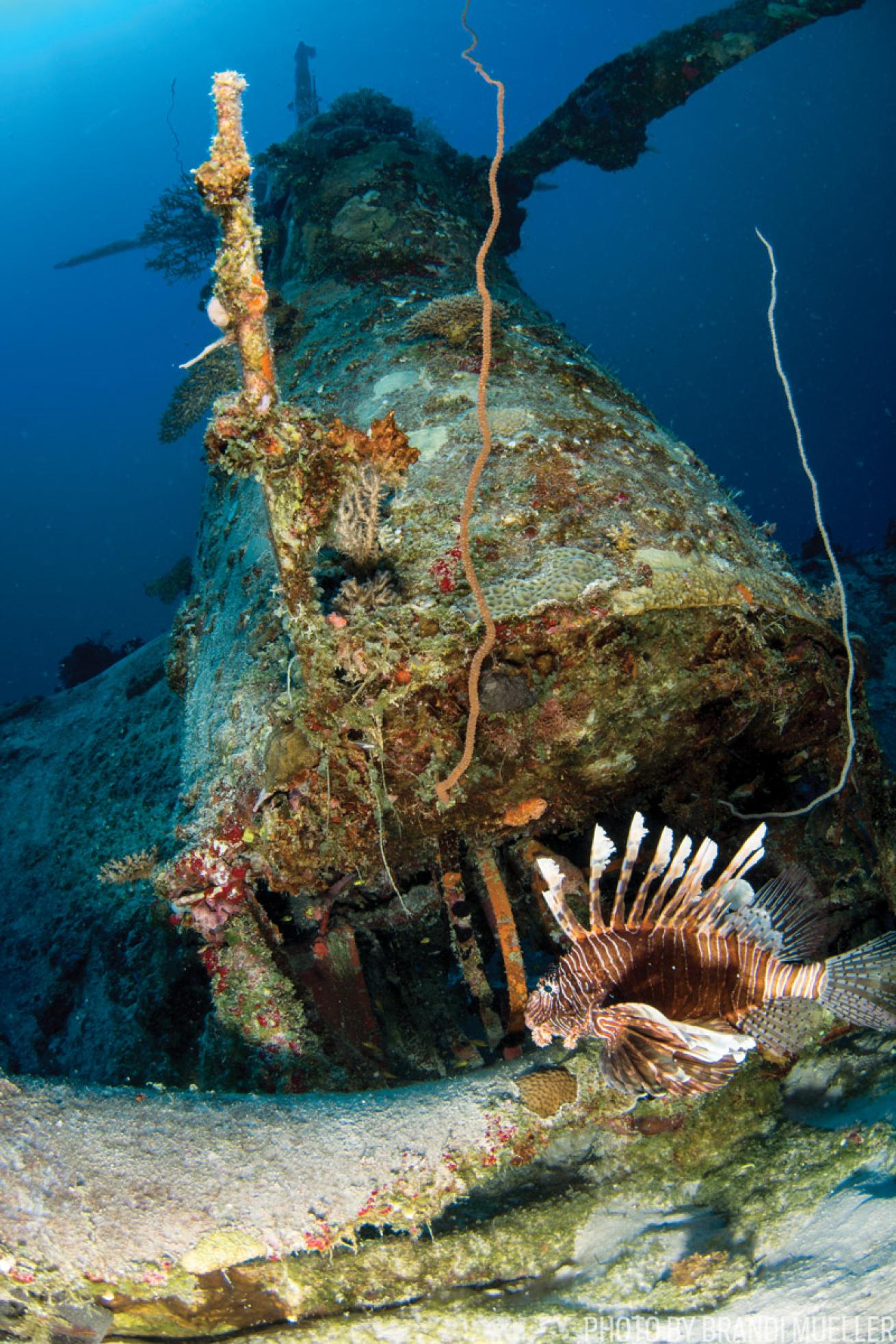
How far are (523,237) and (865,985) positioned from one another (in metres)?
110

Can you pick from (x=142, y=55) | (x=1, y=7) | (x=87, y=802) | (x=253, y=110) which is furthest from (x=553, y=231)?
(x=87, y=802)

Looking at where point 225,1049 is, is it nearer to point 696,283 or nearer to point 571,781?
point 571,781

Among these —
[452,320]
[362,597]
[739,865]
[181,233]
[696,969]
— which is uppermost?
[181,233]

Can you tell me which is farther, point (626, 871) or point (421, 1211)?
point (626, 871)

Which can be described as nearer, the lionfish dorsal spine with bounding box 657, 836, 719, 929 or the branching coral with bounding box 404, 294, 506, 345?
the lionfish dorsal spine with bounding box 657, 836, 719, 929

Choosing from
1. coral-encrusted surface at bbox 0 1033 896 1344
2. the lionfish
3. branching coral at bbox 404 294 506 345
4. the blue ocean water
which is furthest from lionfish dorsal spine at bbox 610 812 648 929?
the blue ocean water

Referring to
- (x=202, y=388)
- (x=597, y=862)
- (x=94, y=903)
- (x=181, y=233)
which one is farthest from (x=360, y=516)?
(x=181, y=233)

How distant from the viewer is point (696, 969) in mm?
2670

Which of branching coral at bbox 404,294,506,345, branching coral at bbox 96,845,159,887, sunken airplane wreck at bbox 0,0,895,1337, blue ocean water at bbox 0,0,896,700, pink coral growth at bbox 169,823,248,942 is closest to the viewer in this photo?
sunken airplane wreck at bbox 0,0,895,1337

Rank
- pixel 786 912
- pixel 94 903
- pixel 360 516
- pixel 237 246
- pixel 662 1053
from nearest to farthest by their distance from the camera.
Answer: pixel 237 246
pixel 662 1053
pixel 786 912
pixel 360 516
pixel 94 903

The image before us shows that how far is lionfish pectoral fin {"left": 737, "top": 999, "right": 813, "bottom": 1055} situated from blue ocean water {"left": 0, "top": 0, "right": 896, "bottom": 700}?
66.7 meters

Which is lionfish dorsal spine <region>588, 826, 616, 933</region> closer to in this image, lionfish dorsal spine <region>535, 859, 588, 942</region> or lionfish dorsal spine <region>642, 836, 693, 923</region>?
lionfish dorsal spine <region>535, 859, 588, 942</region>

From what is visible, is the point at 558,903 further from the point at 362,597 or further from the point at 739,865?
the point at 362,597

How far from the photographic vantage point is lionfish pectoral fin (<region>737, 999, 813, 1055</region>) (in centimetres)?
269
